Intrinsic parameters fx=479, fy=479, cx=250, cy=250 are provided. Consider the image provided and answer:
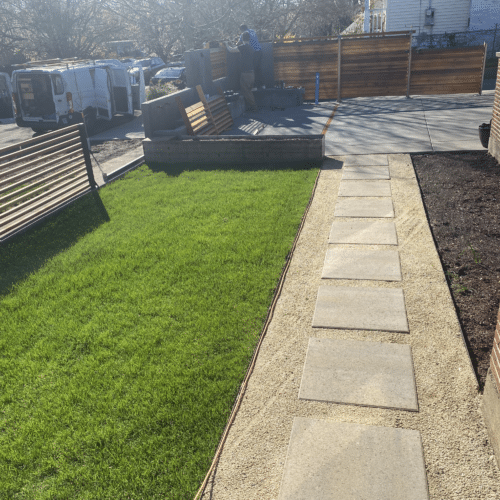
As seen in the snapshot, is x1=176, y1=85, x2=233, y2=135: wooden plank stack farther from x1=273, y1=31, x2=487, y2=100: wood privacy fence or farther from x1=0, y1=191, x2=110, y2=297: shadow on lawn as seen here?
x1=273, y1=31, x2=487, y2=100: wood privacy fence

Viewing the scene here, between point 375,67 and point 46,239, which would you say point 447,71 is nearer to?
point 375,67

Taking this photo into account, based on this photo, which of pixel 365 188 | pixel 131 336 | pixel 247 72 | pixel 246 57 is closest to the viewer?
pixel 131 336

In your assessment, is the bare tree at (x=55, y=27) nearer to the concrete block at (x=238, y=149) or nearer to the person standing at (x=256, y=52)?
the person standing at (x=256, y=52)

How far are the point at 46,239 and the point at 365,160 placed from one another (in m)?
7.21

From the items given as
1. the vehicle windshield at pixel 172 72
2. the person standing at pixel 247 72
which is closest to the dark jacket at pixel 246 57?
the person standing at pixel 247 72

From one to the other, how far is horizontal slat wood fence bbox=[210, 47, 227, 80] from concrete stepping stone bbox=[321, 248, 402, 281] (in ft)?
46.8

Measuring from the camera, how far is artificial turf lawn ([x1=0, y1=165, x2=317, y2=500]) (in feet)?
11.5

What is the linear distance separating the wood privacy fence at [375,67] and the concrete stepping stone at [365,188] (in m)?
13.8

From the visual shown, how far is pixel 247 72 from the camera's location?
20.2 metres

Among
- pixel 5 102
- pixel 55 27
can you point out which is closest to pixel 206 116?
pixel 5 102

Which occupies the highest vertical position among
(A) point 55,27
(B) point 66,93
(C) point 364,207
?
(A) point 55,27

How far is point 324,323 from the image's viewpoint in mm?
5059

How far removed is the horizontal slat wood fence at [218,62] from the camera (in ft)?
61.7

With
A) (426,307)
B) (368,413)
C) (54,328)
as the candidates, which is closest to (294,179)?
(426,307)
